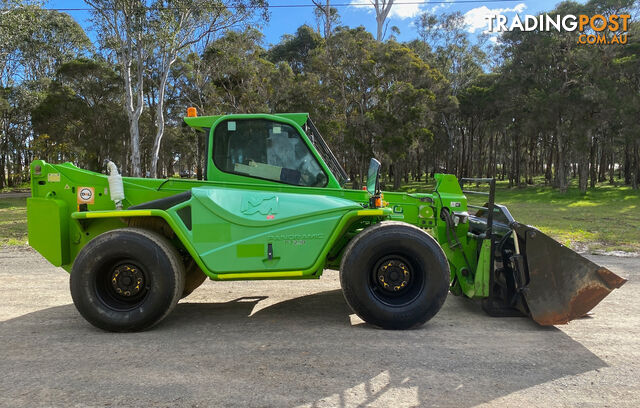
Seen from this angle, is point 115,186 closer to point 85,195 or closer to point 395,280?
point 85,195

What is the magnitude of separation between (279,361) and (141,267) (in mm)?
1801

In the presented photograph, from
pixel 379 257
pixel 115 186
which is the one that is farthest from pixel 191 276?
pixel 379 257

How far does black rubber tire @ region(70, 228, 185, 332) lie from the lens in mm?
4500

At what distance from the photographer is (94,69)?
34.8 meters

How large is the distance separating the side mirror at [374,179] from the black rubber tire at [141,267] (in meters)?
2.23

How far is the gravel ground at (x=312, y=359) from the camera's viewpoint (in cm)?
327

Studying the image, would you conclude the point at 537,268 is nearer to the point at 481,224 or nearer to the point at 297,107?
the point at 481,224

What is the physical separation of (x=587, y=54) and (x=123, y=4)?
2863cm

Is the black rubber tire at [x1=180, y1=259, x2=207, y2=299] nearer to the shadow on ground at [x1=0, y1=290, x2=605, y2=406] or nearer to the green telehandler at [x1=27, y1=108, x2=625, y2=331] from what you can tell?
the green telehandler at [x1=27, y1=108, x2=625, y2=331]

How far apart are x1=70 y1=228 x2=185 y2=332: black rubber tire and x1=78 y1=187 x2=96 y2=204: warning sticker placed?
653 millimetres

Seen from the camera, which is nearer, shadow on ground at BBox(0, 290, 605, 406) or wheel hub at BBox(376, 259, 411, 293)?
shadow on ground at BBox(0, 290, 605, 406)

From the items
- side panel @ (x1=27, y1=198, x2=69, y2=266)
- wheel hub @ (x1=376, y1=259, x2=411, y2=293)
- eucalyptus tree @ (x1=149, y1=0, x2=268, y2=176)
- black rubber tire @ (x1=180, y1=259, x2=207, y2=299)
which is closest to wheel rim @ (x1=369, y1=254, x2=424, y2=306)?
wheel hub @ (x1=376, y1=259, x2=411, y2=293)

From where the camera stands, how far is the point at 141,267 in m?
4.59

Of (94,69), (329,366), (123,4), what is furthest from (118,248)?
(94,69)
